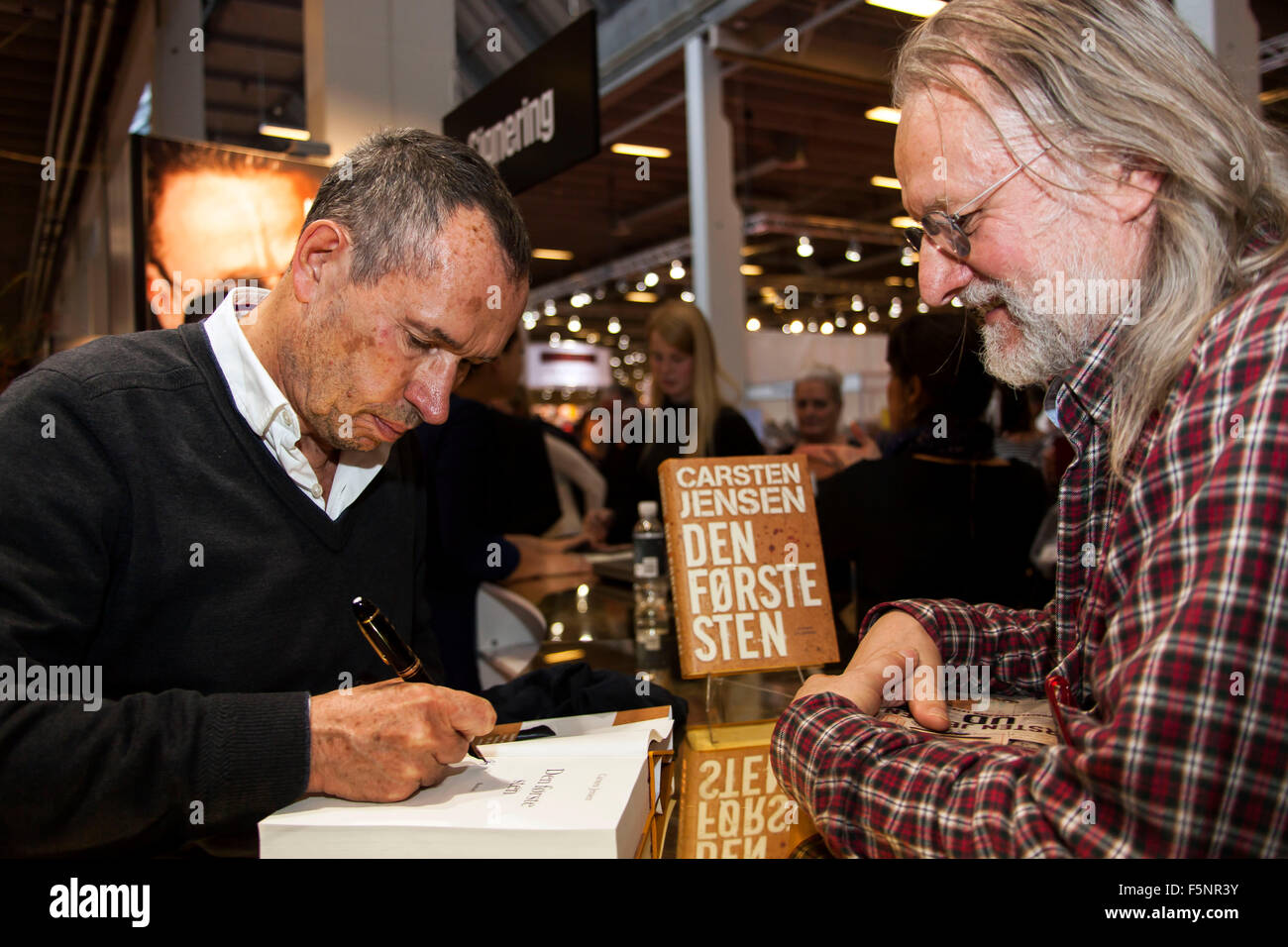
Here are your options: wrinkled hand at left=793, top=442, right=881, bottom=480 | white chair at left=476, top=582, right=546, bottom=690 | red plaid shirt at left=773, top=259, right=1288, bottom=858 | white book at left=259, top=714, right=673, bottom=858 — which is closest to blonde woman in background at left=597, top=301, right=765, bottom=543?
wrinkled hand at left=793, top=442, right=881, bottom=480

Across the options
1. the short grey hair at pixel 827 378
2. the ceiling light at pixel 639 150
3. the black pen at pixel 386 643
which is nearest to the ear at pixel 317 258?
the black pen at pixel 386 643

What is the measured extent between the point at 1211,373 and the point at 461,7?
535 centimetres

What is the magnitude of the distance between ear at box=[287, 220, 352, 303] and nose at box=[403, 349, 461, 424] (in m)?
0.18

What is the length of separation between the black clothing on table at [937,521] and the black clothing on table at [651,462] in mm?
1237

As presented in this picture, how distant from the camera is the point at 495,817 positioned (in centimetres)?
88

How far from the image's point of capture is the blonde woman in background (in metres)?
4.04

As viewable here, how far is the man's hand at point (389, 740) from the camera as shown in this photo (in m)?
0.98

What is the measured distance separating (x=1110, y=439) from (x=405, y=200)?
0.99 m

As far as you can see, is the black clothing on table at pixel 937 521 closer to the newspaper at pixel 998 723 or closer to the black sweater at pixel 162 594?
the newspaper at pixel 998 723

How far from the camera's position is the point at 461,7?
513cm

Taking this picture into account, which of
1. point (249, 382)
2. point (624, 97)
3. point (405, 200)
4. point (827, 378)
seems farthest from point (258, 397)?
point (624, 97)

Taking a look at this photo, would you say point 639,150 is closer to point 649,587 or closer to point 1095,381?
point 649,587

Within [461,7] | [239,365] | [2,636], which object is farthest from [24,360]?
[2,636]

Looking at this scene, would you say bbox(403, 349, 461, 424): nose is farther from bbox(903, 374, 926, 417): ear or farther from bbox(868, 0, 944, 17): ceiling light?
bbox(868, 0, 944, 17): ceiling light
